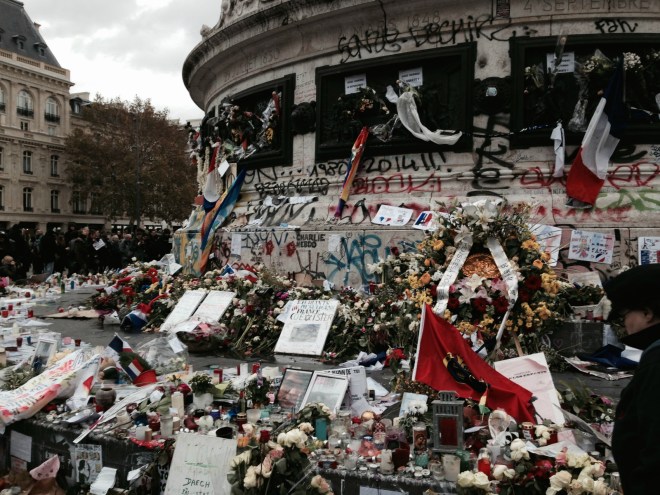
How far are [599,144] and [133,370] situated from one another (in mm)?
6998

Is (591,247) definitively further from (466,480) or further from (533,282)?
(466,480)

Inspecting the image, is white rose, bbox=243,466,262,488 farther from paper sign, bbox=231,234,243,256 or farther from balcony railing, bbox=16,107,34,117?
balcony railing, bbox=16,107,34,117

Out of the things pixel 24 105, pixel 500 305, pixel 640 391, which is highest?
pixel 24 105

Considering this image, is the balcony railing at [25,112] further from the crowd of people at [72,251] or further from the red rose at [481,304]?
the red rose at [481,304]

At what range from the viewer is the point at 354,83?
1088 cm

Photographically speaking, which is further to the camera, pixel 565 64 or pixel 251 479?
pixel 565 64

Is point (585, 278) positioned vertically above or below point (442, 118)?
below

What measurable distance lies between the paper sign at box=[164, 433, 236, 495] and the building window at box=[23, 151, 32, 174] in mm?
59560

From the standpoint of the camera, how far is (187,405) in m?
5.21

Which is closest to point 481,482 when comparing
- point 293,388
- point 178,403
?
point 293,388

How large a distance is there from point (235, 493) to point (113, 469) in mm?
1396

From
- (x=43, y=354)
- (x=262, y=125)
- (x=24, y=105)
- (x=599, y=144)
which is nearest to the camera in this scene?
(x=43, y=354)

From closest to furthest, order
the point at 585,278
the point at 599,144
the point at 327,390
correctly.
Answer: the point at 327,390, the point at 585,278, the point at 599,144

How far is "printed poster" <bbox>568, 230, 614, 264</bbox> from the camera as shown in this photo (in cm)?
857
